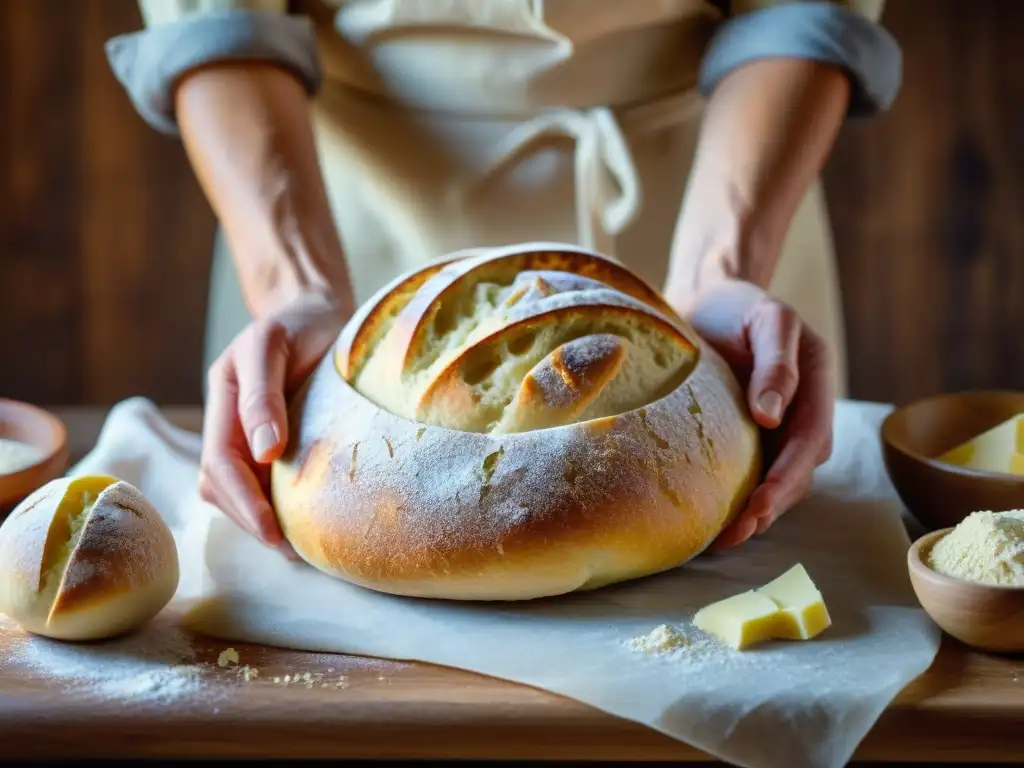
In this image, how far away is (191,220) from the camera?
268 centimetres

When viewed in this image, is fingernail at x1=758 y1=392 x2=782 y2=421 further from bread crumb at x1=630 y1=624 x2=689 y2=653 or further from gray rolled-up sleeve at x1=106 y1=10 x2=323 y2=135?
gray rolled-up sleeve at x1=106 y1=10 x2=323 y2=135

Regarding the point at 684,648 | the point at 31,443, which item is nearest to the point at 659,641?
the point at 684,648

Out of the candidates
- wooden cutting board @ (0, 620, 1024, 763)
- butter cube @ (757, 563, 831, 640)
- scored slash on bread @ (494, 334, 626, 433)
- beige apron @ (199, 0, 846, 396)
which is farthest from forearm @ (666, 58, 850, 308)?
wooden cutting board @ (0, 620, 1024, 763)

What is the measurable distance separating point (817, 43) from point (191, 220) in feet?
5.39

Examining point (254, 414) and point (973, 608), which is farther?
point (254, 414)

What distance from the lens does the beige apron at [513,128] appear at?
1482 mm

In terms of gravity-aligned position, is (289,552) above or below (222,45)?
below

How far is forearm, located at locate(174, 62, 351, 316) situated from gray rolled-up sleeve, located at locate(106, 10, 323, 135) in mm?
22

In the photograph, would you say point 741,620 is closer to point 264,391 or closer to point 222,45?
point 264,391

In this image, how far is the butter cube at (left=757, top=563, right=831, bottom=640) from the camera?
92 cm

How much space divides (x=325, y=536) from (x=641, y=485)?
0.26m

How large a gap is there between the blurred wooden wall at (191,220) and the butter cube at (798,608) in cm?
199

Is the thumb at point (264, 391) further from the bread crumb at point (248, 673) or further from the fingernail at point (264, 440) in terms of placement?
the bread crumb at point (248, 673)

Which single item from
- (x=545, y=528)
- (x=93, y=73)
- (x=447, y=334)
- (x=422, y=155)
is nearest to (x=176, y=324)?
(x=93, y=73)
